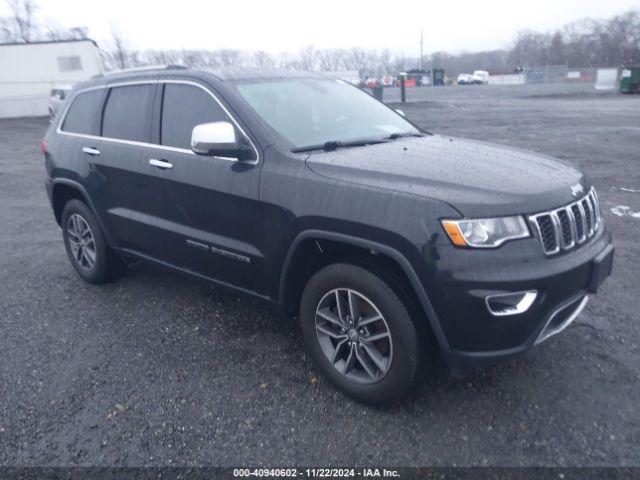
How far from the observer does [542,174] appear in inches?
121

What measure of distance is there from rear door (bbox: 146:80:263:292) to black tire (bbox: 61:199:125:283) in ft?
3.25

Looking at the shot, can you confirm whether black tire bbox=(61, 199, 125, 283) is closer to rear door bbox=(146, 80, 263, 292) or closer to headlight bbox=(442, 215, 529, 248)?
rear door bbox=(146, 80, 263, 292)

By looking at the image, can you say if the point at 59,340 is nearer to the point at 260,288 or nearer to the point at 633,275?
the point at 260,288

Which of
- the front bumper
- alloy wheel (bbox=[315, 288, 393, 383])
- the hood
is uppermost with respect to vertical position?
the hood

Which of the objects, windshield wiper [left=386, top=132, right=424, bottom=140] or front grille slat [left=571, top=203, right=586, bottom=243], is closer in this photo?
front grille slat [left=571, top=203, right=586, bottom=243]

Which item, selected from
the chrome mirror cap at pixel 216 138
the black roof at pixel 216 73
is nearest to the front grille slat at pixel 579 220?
the chrome mirror cap at pixel 216 138

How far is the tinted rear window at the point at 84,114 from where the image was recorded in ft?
15.6

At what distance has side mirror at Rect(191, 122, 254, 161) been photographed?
10.6ft

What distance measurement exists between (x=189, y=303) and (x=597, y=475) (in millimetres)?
3189

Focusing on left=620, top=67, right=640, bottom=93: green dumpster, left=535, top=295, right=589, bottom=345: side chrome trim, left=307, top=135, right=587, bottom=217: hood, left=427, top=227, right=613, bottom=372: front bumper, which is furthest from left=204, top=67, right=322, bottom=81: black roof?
left=620, top=67, right=640, bottom=93: green dumpster

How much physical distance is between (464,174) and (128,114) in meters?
2.80

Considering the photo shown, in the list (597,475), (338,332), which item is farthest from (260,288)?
(597,475)

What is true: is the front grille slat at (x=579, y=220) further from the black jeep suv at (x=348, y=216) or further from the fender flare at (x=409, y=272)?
the fender flare at (x=409, y=272)

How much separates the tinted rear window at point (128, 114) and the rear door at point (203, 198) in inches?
8.1
